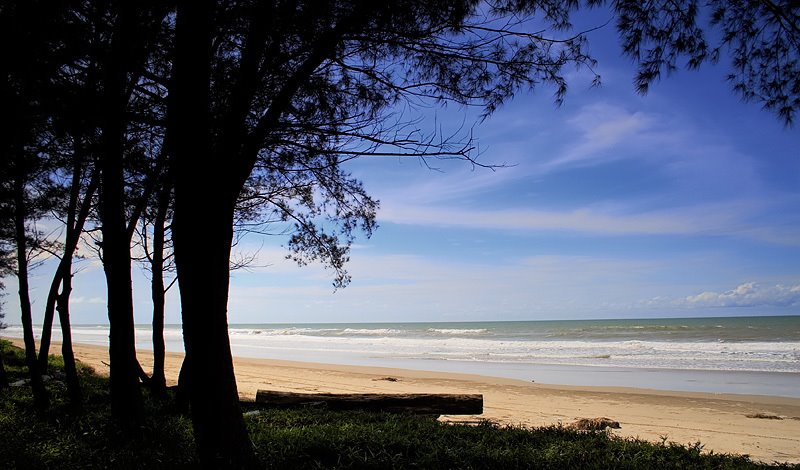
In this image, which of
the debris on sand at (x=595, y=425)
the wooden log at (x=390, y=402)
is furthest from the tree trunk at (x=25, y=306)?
the debris on sand at (x=595, y=425)

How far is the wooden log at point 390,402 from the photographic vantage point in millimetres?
6969

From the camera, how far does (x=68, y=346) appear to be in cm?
689

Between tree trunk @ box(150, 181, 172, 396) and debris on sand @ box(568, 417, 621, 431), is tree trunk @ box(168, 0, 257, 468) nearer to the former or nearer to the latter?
tree trunk @ box(150, 181, 172, 396)

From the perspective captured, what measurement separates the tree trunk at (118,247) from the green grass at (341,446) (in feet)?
1.11

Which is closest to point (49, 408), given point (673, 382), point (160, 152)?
point (160, 152)

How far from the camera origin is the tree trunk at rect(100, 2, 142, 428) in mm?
4789

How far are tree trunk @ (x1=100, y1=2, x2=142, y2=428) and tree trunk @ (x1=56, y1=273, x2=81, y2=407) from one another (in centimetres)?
181

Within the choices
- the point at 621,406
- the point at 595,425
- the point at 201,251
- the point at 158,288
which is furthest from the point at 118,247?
the point at 621,406

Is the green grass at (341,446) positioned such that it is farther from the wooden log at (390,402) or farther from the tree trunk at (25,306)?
the wooden log at (390,402)

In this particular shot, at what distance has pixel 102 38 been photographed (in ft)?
16.4

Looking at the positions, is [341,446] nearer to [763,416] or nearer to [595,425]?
[595,425]

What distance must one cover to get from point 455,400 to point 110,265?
4298mm

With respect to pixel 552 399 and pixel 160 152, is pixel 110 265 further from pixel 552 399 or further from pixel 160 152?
pixel 552 399

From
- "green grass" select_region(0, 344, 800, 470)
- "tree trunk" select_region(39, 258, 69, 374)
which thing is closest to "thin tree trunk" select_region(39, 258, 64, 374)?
"tree trunk" select_region(39, 258, 69, 374)
